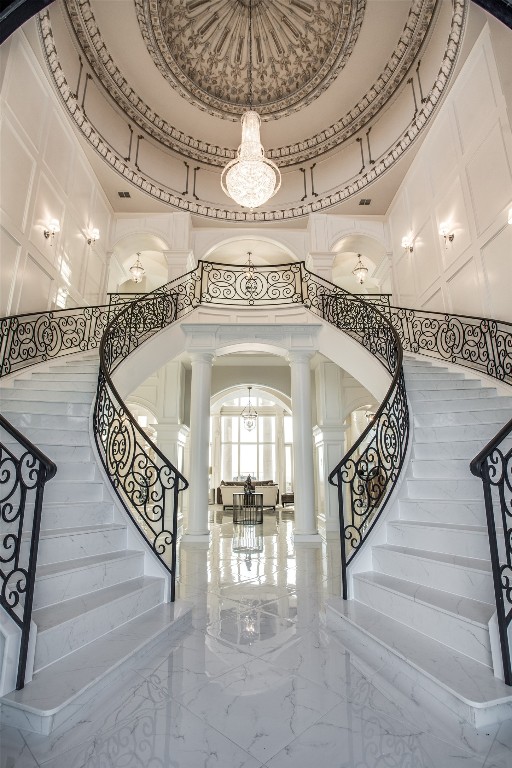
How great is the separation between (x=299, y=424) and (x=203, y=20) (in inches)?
363

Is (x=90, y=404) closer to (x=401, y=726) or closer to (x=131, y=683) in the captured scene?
(x=131, y=683)

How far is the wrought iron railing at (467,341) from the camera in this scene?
5.42 m

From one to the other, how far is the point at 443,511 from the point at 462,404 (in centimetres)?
183

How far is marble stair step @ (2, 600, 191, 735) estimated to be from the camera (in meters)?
1.75

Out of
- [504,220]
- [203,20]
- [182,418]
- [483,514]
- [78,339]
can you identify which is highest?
[203,20]

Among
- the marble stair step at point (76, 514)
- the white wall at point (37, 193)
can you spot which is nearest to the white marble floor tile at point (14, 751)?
the marble stair step at point (76, 514)

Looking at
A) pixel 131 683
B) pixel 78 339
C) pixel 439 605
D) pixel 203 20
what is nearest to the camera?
pixel 131 683

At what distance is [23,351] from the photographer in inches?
227

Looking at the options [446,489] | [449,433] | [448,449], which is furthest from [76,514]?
[449,433]

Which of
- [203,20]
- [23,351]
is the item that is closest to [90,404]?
[23,351]

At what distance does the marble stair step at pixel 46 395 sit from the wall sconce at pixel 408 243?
7.18m

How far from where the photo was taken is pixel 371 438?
6586 mm

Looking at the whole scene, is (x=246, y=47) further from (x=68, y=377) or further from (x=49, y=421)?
(x=49, y=421)

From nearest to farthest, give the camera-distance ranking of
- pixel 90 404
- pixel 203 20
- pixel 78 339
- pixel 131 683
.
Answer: pixel 131 683 < pixel 90 404 < pixel 78 339 < pixel 203 20
